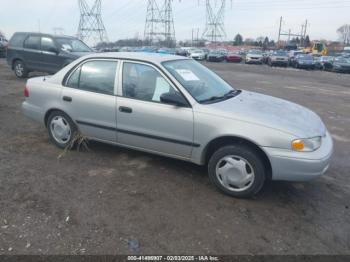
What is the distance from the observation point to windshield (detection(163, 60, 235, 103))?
429 cm

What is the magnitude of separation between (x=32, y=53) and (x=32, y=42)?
1.35 feet

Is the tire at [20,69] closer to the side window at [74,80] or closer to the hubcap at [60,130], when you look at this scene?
the hubcap at [60,130]

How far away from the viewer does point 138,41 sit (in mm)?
70438

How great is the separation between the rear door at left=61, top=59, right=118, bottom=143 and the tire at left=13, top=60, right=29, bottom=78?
910 cm

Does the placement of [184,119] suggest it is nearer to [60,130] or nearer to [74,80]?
[74,80]

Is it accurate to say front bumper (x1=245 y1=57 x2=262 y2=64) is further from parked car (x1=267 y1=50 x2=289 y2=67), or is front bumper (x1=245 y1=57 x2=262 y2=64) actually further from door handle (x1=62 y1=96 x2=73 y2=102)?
door handle (x1=62 y1=96 x2=73 y2=102)

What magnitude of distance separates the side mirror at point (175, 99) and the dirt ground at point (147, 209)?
98 centimetres

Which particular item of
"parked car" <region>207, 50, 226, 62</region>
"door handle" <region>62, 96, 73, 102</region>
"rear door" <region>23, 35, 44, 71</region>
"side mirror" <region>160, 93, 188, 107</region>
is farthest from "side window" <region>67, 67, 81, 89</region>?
"parked car" <region>207, 50, 226, 62</region>

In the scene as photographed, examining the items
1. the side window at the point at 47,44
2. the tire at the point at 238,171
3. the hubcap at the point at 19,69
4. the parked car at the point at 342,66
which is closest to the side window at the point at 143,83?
the tire at the point at 238,171

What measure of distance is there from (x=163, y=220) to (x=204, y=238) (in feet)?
1.58

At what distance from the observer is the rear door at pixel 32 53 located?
12.3 metres

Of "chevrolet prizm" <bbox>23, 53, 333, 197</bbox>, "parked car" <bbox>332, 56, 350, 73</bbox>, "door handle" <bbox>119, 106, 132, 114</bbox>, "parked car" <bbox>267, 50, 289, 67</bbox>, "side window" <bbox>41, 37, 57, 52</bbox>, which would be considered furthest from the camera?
"parked car" <bbox>267, 50, 289, 67</bbox>

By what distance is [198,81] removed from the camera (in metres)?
4.59

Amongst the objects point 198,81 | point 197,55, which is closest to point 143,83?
point 198,81
